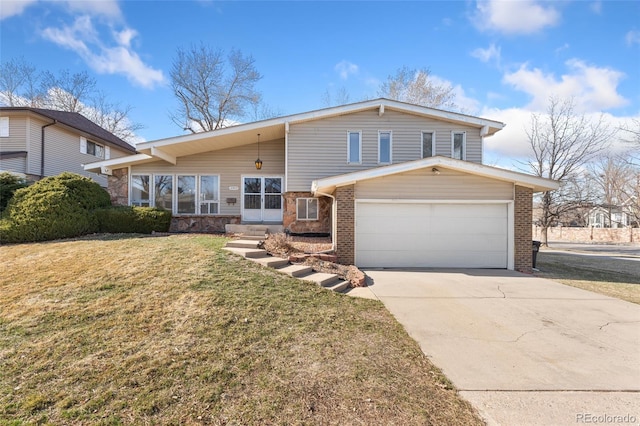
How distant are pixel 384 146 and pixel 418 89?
1447 cm

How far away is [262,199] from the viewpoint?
42.9 feet

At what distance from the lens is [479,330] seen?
441 centimetres

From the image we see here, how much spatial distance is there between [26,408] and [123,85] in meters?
15.7

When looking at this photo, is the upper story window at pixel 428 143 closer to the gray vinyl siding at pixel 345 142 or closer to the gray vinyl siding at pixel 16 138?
the gray vinyl siding at pixel 345 142

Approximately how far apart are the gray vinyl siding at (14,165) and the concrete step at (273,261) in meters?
14.4

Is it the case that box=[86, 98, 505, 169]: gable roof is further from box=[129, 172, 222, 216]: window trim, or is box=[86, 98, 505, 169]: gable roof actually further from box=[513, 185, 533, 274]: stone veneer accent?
A: box=[513, 185, 533, 274]: stone veneer accent

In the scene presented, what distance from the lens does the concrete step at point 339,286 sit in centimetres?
609

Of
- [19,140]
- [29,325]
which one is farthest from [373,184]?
[19,140]

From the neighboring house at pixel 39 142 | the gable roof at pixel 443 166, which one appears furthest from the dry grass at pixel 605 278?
the neighboring house at pixel 39 142

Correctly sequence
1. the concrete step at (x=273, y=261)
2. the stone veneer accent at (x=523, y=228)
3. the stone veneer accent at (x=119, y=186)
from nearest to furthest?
the concrete step at (x=273, y=261)
the stone veneer accent at (x=523, y=228)
the stone veneer accent at (x=119, y=186)

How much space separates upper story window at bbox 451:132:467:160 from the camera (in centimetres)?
1181

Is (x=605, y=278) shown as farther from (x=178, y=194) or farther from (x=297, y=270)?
(x=178, y=194)

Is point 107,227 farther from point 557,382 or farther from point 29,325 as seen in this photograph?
point 557,382

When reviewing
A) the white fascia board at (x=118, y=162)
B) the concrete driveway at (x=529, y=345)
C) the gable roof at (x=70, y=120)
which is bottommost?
the concrete driveway at (x=529, y=345)
